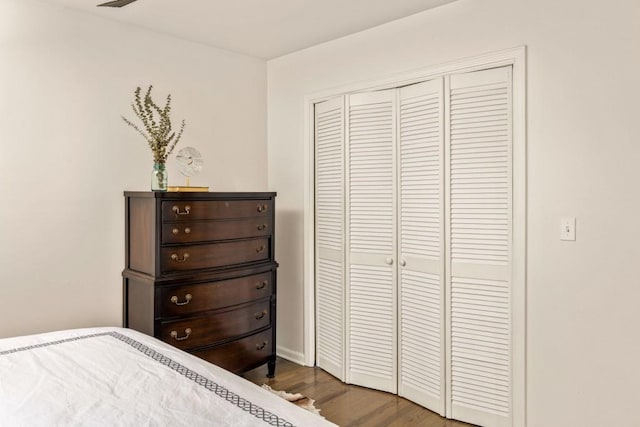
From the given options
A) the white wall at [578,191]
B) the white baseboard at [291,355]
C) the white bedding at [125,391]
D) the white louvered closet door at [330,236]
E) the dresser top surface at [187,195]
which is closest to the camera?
the white bedding at [125,391]

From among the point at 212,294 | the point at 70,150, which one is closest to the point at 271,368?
the point at 212,294

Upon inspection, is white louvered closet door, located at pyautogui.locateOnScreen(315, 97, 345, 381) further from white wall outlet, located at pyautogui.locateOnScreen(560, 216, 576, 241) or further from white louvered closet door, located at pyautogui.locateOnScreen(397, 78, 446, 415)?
white wall outlet, located at pyautogui.locateOnScreen(560, 216, 576, 241)

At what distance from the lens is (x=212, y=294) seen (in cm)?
302

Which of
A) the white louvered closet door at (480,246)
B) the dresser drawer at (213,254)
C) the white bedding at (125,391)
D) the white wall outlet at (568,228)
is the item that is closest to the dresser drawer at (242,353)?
the dresser drawer at (213,254)

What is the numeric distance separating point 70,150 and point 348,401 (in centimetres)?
236

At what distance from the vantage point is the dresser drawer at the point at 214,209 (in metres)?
2.83

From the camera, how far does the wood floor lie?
281 centimetres

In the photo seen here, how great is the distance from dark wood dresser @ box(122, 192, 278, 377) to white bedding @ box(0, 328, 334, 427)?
94 centimetres

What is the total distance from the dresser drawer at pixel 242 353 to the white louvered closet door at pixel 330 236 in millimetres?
443

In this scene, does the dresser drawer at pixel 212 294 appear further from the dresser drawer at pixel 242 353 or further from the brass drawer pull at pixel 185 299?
the dresser drawer at pixel 242 353

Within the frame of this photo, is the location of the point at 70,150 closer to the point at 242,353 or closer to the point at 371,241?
the point at 242,353

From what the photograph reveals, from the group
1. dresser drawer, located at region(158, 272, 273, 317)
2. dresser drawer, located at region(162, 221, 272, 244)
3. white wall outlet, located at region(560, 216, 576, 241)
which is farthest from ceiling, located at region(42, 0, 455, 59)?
dresser drawer, located at region(158, 272, 273, 317)

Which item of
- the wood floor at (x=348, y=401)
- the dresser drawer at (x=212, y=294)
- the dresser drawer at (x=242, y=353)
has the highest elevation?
the dresser drawer at (x=212, y=294)

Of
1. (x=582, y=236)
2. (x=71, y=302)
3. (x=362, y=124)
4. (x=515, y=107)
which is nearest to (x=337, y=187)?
(x=362, y=124)
